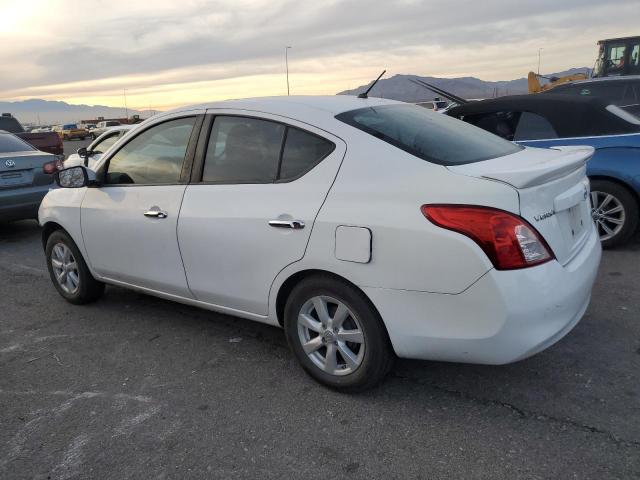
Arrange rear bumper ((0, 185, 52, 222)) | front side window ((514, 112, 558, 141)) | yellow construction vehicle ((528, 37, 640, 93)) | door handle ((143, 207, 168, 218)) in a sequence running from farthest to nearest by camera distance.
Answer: yellow construction vehicle ((528, 37, 640, 93)) < rear bumper ((0, 185, 52, 222)) < front side window ((514, 112, 558, 141)) < door handle ((143, 207, 168, 218))

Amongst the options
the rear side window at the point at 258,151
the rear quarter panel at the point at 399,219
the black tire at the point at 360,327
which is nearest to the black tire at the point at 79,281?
the rear side window at the point at 258,151

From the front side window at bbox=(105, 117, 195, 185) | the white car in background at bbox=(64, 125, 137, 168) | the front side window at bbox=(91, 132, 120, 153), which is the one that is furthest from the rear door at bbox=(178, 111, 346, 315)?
the front side window at bbox=(91, 132, 120, 153)

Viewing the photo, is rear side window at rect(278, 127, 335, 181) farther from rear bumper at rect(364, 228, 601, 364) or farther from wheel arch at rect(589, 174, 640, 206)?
wheel arch at rect(589, 174, 640, 206)

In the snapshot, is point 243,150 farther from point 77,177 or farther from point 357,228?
point 77,177

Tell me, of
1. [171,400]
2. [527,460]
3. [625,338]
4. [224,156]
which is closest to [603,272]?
[625,338]

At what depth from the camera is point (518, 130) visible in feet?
18.9

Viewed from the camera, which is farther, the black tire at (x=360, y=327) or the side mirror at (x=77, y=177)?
the side mirror at (x=77, y=177)

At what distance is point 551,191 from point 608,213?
316 cm

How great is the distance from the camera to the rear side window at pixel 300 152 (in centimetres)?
305

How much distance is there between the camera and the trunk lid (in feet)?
8.49

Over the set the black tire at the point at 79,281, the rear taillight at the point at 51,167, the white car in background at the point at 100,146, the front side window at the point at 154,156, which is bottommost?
the black tire at the point at 79,281

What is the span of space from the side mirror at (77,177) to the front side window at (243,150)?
3.76 feet

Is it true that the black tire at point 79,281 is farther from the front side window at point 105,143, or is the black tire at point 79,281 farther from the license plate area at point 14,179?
the front side window at point 105,143

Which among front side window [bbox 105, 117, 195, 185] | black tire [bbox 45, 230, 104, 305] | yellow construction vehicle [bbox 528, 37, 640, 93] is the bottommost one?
black tire [bbox 45, 230, 104, 305]
